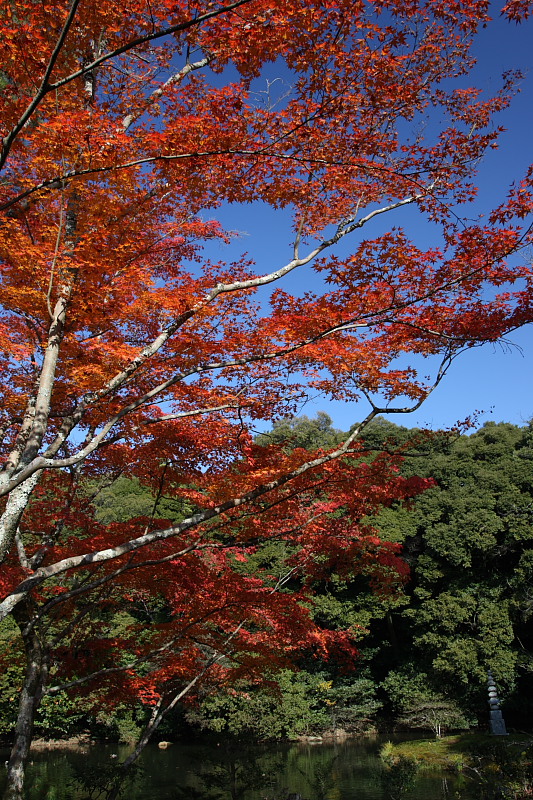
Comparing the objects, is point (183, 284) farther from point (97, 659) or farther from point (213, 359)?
point (97, 659)

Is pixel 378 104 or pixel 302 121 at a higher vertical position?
pixel 378 104

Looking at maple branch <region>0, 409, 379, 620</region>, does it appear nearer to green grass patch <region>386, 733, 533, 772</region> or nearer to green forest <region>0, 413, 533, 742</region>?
green grass patch <region>386, 733, 533, 772</region>

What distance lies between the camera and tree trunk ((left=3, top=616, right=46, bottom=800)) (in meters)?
4.88

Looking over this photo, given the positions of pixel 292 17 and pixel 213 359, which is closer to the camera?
pixel 292 17

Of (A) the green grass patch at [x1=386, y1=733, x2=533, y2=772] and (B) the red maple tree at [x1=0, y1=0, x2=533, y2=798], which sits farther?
(A) the green grass patch at [x1=386, y1=733, x2=533, y2=772]

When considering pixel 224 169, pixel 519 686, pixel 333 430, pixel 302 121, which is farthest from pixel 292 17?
pixel 333 430

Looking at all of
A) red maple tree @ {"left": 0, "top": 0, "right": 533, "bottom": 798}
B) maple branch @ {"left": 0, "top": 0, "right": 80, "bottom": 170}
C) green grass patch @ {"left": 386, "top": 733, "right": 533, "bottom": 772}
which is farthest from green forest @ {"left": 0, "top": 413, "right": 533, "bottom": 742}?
maple branch @ {"left": 0, "top": 0, "right": 80, "bottom": 170}

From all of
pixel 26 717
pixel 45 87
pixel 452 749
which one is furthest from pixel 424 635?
pixel 45 87

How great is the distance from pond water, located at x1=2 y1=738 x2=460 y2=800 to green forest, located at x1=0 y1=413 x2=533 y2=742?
874 millimetres

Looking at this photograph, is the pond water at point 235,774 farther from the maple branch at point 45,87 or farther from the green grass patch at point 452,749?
the maple branch at point 45,87

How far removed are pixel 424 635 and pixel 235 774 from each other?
28.9ft

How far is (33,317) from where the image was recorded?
18.6 feet

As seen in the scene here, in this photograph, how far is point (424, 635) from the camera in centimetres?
1712

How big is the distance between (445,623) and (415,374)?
13347 mm
